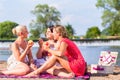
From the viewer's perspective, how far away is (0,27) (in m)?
95.9

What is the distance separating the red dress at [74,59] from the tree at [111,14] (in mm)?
53332

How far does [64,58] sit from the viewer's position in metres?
7.00

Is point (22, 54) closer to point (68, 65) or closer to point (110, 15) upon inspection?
point (68, 65)

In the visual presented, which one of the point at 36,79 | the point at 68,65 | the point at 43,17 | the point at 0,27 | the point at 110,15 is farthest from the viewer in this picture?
the point at 0,27

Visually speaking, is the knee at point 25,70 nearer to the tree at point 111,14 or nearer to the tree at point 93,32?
the tree at point 111,14

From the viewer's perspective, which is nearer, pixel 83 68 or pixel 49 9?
pixel 83 68

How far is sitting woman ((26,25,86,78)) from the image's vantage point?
270 inches

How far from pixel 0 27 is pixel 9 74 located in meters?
89.8

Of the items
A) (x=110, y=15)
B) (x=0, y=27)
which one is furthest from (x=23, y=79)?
(x=0, y=27)

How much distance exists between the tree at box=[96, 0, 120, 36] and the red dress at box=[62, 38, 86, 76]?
53.3 metres

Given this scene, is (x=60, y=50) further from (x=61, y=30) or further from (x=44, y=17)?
(x=44, y=17)

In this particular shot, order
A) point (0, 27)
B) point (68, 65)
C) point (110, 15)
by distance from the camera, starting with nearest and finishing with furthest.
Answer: point (68, 65) → point (110, 15) → point (0, 27)

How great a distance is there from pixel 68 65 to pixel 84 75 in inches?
12.6

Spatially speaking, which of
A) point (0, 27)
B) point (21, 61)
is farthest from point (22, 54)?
point (0, 27)
